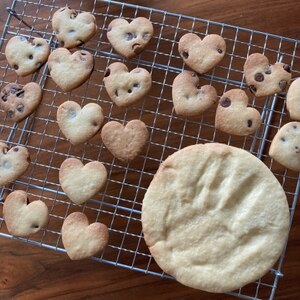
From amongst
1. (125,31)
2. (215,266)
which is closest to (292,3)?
(125,31)

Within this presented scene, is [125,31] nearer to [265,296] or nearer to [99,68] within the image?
[99,68]

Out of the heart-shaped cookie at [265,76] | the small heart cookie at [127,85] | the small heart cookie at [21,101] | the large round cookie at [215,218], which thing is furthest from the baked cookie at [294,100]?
the small heart cookie at [21,101]

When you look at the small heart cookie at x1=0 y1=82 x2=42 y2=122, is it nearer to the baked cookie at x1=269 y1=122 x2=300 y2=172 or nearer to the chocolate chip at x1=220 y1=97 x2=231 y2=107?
the chocolate chip at x1=220 y1=97 x2=231 y2=107

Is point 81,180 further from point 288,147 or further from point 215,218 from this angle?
point 288,147

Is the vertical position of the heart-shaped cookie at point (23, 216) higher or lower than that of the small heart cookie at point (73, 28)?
lower

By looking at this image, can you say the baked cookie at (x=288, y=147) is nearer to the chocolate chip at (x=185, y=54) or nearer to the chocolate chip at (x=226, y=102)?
the chocolate chip at (x=226, y=102)

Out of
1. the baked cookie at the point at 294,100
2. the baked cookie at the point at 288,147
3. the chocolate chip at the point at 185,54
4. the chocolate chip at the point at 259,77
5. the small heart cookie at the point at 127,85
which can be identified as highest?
the chocolate chip at the point at 185,54

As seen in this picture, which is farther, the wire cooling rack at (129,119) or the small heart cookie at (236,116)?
the wire cooling rack at (129,119)
